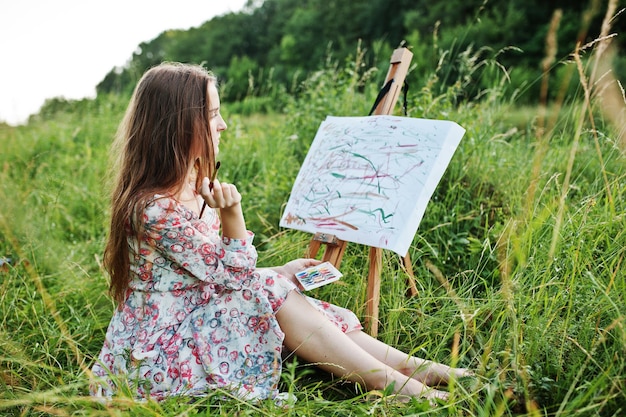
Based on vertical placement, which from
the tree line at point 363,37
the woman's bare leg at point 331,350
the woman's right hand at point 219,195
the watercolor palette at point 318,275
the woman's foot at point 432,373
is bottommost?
the woman's foot at point 432,373

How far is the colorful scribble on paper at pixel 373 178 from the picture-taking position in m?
2.09

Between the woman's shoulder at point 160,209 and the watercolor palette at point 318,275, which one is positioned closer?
the woman's shoulder at point 160,209

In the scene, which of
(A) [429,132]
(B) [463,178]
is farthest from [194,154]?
(B) [463,178]

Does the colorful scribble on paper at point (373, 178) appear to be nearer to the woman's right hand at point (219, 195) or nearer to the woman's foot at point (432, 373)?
the woman's foot at point (432, 373)

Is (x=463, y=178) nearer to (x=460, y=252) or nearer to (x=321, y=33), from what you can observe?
(x=460, y=252)

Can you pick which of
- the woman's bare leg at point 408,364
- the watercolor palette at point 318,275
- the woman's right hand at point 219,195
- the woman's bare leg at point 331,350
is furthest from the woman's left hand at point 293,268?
the woman's right hand at point 219,195

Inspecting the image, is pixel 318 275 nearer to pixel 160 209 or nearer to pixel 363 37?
pixel 160 209

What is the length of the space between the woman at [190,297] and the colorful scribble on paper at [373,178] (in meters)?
0.43

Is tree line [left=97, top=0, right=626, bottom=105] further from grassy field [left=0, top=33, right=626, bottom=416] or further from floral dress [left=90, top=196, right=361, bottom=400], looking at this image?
floral dress [left=90, top=196, right=361, bottom=400]

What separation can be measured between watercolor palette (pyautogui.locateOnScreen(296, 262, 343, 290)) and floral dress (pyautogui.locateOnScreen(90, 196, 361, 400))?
93mm

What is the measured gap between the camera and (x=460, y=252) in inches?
102

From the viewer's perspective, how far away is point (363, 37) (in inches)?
957

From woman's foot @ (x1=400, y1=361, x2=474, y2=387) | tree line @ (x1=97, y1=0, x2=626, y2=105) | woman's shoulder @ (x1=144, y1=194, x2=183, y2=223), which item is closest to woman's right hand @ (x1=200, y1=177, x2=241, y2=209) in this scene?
woman's shoulder @ (x1=144, y1=194, x2=183, y2=223)

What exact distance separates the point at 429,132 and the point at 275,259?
105cm
